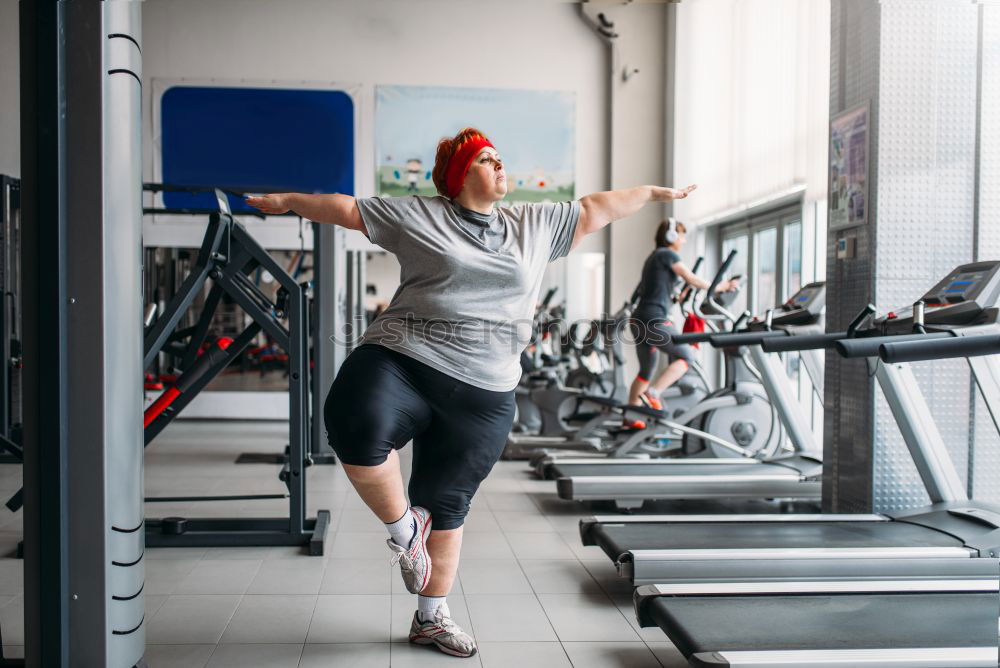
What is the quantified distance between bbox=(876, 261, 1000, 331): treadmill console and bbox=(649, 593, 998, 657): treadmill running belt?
0.86 m

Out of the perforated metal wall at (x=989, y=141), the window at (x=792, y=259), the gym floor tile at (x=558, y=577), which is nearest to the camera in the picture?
the gym floor tile at (x=558, y=577)

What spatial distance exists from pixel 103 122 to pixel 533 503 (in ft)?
10.4

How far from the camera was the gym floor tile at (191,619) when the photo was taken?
2465 mm

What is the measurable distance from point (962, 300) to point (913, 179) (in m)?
0.83

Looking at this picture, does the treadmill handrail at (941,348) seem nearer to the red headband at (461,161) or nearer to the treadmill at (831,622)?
the treadmill at (831,622)

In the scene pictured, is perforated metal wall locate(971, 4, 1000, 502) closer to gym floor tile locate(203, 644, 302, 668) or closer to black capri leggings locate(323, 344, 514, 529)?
black capri leggings locate(323, 344, 514, 529)

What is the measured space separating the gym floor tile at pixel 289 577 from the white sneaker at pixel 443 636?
0.65m

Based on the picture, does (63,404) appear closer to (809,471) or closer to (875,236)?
(875,236)

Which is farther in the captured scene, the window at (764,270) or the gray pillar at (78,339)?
the window at (764,270)

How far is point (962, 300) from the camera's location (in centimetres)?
278

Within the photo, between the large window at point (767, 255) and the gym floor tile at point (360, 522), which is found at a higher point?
the large window at point (767, 255)

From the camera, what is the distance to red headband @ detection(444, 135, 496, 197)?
2.26 meters

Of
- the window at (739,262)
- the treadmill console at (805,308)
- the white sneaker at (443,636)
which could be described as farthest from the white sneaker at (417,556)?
the window at (739,262)

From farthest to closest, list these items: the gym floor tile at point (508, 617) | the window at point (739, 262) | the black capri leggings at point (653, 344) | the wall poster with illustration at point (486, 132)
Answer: the wall poster with illustration at point (486, 132) → the window at point (739, 262) → the black capri leggings at point (653, 344) → the gym floor tile at point (508, 617)
